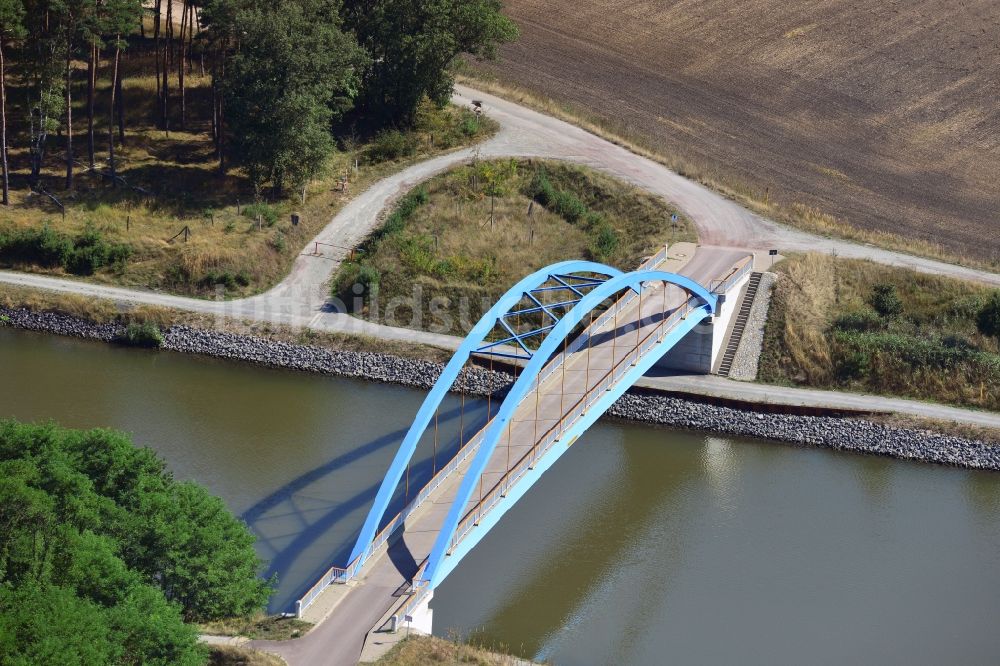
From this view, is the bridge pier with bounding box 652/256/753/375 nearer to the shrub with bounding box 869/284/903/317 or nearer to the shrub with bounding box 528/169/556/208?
the shrub with bounding box 869/284/903/317

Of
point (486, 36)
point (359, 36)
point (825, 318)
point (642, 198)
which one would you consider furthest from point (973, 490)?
point (359, 36)

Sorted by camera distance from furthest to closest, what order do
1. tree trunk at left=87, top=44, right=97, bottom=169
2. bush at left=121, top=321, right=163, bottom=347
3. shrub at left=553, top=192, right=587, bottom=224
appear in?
shrub at left=553, top=192, right=587, bottom=224 → tree trunk at left=87, top=44, right=97, bottom=169 → bush at left=121, top=321, right=163, bottom=347

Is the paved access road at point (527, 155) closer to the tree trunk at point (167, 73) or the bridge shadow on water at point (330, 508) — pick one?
the bridge shadow on water at point (330, 508)

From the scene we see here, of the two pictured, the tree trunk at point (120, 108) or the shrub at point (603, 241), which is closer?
the shrub at point (603, 241)

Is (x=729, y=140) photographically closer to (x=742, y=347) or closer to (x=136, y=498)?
(x=742, y=347)

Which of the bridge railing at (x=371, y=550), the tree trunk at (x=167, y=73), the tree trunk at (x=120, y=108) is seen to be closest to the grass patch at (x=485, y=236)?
the tree trunk at (x=167, y=73)

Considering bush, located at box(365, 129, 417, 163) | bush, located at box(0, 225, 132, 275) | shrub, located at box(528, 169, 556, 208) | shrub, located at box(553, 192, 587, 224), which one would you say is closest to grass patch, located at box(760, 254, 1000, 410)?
shrub, located at box(553, 192, 587, 224)
